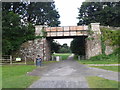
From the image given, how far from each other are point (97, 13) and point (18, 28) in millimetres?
16915

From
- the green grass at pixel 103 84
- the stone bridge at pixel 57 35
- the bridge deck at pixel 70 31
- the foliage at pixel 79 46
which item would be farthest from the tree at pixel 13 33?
the green grass at pixel 103 84

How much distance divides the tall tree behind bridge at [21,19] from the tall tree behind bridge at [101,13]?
560 cm

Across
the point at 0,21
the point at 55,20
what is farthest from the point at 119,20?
the point at 0,21

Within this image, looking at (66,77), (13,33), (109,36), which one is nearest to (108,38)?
(109,36)

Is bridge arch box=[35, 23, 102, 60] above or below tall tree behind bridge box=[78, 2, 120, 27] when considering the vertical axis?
below

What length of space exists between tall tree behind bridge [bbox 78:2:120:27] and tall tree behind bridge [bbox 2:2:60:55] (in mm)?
5601

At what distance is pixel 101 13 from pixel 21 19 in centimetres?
1538

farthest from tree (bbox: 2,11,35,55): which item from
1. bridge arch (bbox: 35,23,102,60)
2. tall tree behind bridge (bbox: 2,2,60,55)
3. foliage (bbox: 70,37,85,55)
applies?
foliage (bbox: 70,37,85,55)

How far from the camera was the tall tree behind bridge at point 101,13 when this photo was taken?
97.3 feet

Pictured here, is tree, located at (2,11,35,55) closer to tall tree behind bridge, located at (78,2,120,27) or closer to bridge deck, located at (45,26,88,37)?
bridge deck, located at (45,26,88,37)

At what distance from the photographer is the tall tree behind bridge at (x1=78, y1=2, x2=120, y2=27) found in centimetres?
2967

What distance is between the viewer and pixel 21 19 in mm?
29797

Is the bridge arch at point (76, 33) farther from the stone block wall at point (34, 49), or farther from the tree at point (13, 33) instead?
the tree at point (13, 33)

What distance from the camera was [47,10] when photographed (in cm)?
3106
